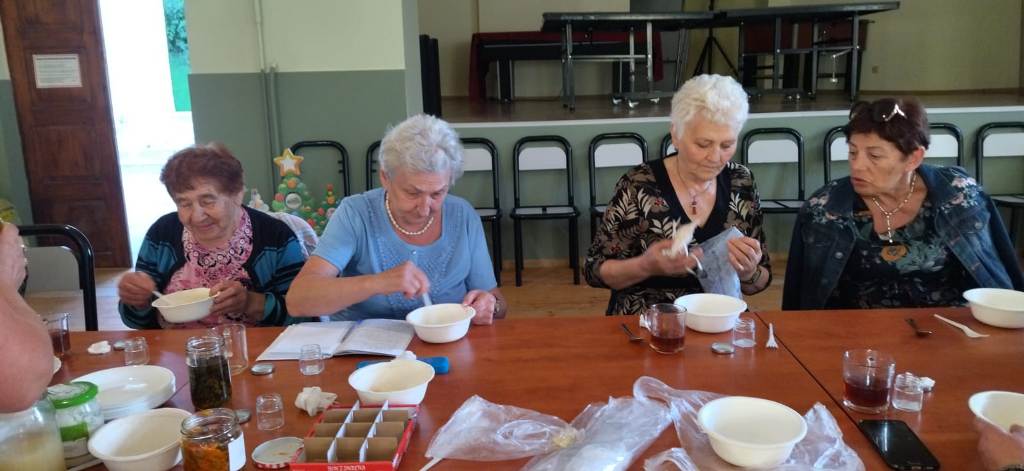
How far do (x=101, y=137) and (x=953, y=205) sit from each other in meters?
5.13

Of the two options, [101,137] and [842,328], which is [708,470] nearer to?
[842,328]

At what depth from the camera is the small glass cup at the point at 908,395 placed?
4.30 feet

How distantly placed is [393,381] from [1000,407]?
109 cm

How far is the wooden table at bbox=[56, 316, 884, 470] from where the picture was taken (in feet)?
4.29

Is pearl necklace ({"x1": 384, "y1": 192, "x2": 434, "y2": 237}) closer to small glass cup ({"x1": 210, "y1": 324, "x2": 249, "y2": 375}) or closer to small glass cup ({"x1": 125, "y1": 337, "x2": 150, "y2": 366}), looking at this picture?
small glass cup ({"x1": 210, "y1": 324, "x2": 249, "y2": 375})

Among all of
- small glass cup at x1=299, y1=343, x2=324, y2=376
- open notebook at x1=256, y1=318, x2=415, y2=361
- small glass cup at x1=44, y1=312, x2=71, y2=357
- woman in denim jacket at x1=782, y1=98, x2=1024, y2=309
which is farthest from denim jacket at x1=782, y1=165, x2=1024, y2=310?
small glass cup at x1=44, y1=312, x2=71, y2=357

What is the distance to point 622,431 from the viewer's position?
1.23 meters

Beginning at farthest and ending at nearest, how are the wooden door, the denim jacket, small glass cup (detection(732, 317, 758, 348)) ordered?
the wooden door → the denim jacket → small glass cup (detection(732, 317, 758, 348))

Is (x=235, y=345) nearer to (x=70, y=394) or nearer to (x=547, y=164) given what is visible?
(x=70, y=394)

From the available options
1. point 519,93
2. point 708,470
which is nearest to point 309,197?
point 708,470

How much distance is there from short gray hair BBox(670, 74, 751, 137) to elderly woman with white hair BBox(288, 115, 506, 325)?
0.70 m

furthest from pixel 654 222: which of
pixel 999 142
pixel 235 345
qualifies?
pixel 999 142

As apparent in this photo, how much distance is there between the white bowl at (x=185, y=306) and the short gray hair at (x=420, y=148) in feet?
1.93

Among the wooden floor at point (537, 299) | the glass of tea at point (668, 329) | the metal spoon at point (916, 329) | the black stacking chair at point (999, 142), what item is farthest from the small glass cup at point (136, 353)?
the black stacking chair at point (999, 142)
